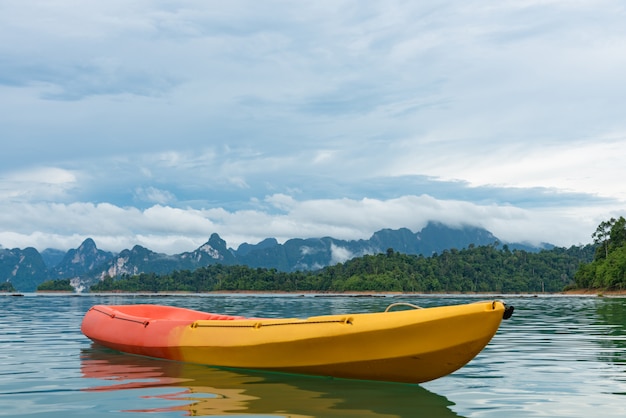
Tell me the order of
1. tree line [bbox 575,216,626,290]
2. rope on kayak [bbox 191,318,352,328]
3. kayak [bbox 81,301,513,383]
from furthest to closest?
tree line [bbox 575,216,626,290] → rope on kayak [bbox 191,318,352,328] → kayak [bbox 81,301,513,383]

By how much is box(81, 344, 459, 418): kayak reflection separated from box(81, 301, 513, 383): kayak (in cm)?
27

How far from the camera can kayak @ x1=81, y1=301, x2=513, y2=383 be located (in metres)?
10.9

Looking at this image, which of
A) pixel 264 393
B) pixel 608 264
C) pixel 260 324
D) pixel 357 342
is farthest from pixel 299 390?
pixel 608 264

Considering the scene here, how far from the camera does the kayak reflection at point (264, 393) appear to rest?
9.94m

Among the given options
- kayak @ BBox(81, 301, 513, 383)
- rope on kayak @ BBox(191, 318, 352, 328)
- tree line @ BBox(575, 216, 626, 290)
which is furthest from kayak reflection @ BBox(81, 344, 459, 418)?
tree line @ BBox(575, 216, 626, 290)

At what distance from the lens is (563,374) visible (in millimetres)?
13195

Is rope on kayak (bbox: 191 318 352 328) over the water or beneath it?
over

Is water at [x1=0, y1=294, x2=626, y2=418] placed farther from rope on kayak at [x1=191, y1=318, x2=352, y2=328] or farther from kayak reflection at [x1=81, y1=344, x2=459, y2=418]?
rope on kayak at [x1=191, y1=318, x2=352, y2=328]

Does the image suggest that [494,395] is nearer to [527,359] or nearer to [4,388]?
[527,359]

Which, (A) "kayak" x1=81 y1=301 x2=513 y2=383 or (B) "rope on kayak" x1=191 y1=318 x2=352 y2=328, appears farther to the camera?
(B) "rope on kayak" x1=191 y1=318 x2=352 y2=328

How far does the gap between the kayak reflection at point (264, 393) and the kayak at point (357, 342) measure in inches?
10.5

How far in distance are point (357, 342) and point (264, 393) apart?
1.87m

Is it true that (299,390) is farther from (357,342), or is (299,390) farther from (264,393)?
(357,342)

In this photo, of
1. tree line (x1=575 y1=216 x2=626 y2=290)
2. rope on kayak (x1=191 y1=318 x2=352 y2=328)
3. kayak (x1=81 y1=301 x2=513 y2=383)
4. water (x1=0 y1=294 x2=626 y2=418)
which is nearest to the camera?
water (x1=0 y1=294 x2=626 y2=418)
